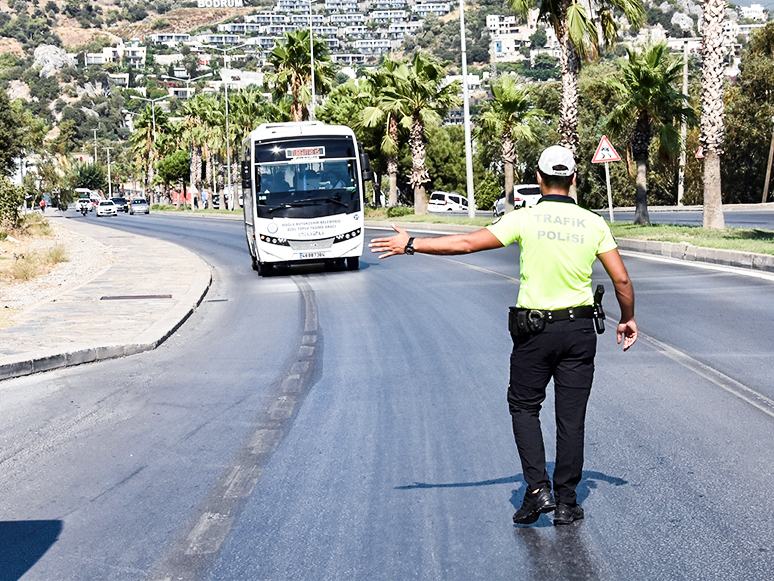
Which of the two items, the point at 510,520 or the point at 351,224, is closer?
the point at 510,520

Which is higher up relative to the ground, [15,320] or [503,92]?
[503,92]

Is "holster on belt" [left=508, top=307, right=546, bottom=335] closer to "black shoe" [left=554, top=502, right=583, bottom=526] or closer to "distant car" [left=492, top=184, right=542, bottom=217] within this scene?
"black shoe" [left=554, top=502, right=583, bottom=526]

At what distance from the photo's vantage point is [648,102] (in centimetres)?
3403

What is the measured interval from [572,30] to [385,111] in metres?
21.9

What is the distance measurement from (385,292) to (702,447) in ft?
37.5

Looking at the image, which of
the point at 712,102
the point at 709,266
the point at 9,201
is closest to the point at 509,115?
the point at 712,102

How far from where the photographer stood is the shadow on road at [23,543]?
4.85m

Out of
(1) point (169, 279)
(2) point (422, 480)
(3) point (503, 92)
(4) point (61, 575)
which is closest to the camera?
(4) point (61, 575)

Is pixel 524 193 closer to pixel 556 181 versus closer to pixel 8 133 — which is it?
pixel 8 133

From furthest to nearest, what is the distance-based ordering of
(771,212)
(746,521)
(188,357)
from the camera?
(771,212) < (188,357) < (746,521)

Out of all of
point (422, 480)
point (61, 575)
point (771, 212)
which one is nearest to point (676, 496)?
point (422, 480)

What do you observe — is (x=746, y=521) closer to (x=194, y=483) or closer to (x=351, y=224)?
(x=194, y=483)

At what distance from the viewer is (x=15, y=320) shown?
1395cm

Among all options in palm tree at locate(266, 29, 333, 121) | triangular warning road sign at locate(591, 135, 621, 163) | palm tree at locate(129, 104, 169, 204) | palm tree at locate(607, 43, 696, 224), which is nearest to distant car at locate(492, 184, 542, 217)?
palm tree at locate(607, 43, 696, 224)
